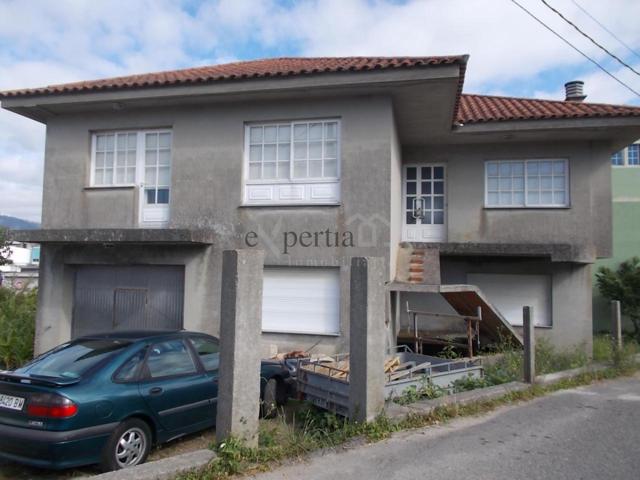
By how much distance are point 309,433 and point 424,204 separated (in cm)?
842

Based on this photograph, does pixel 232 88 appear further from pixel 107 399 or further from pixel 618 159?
pixel 618 159

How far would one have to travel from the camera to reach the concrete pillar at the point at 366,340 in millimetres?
5910

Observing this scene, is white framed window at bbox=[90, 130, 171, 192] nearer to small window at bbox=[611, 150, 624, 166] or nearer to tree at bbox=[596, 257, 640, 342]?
tree at bbox=[596, 257, 640, 342]

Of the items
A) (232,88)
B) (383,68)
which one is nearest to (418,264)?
(383,68)

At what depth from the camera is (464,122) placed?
1203cm

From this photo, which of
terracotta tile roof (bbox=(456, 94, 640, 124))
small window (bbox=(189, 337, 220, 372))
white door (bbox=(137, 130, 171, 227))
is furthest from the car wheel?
terracotta tile roof (bbox=(456, 94, 640, 124))

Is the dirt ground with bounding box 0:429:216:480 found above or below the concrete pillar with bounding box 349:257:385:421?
below

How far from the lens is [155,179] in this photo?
11.5m

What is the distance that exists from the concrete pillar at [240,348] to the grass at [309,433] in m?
0.17

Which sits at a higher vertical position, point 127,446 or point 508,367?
point 508,367

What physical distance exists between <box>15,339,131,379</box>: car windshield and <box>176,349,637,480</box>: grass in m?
1.76

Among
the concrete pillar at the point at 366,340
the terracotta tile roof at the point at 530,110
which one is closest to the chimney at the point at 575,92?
the terracotta tile roof at the point at 530,110

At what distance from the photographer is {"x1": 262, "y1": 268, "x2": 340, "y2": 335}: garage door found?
33.7 ft

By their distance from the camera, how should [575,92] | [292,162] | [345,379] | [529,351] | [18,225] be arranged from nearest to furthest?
[345,379]
[529,351]
[292,162]
[575,92]
[18,225]
